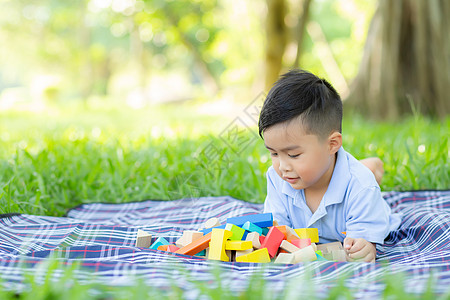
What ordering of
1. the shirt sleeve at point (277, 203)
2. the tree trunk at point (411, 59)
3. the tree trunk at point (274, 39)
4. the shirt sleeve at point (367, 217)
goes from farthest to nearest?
the tree trunk at point (274, 39)
the tree trunk at point (411, 59)
the shirt sleeve at point (277, 203)
the shirt sleeve at point (367, 217)

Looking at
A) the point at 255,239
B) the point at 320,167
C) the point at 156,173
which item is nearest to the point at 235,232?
the point at 255,239

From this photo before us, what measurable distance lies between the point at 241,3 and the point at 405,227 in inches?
772

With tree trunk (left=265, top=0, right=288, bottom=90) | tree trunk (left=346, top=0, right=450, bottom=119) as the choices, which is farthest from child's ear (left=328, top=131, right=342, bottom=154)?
tree trunk (left=265, top=0, right=288, bottom=90)

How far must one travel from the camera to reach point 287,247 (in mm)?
1691

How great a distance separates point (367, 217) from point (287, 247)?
366 mm

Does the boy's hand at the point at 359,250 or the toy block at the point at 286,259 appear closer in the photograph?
the toy block at the point at 286,259

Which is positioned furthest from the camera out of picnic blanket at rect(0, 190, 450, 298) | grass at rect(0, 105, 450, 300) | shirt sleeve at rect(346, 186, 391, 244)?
grass at rect(0, 105, 450, 300)

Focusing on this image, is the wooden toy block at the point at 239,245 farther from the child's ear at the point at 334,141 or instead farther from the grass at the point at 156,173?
the grass at the point at 156,173

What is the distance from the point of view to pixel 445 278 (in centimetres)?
129

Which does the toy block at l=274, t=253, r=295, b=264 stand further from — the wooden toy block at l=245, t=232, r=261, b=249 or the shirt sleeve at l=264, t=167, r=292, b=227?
the shirt sleeve at l=264, t=167, r=292, b=227

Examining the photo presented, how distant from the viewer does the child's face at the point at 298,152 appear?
1708 mm

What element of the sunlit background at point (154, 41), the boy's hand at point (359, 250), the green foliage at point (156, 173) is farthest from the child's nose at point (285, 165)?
the sunlit background at point (154, 41)

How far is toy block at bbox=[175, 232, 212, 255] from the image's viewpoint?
5.60ft

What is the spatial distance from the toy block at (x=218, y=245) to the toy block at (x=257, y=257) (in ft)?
0.22
